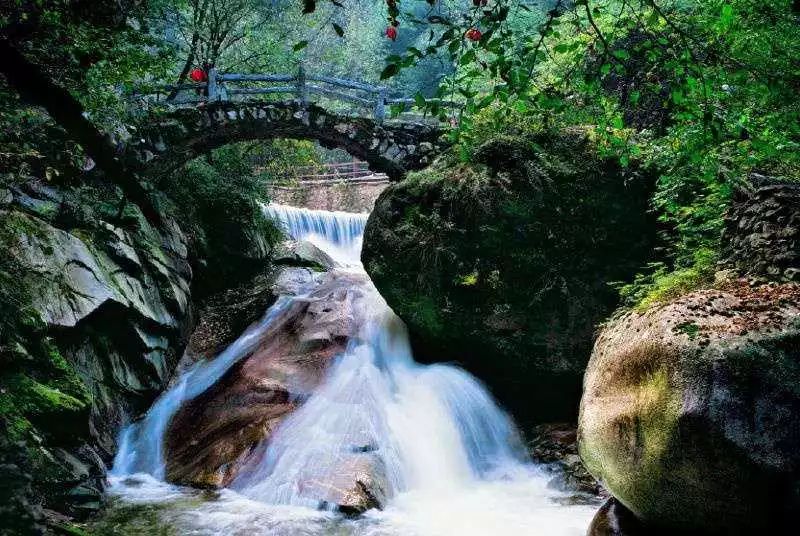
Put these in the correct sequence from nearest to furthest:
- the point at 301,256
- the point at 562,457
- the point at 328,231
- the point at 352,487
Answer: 1. the point at 352,487
2. the point at 562,457
3. the point at 301,256
4. the point at 328,231

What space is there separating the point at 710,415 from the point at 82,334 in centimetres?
672

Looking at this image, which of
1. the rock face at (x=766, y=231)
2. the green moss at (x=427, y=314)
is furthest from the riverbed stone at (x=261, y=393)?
the rock face at (x=766, y=231)

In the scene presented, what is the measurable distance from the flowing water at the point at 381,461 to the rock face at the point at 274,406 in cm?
14

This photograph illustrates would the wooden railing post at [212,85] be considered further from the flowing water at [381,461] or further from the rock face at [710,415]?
the rock face at [710,415]

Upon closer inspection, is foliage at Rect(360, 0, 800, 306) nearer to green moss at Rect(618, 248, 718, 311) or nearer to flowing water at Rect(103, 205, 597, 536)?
green moss at Rect(618, 248, 718, 311)

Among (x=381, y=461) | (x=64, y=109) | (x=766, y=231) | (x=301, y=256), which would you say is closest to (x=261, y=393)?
(x=381, y=461)

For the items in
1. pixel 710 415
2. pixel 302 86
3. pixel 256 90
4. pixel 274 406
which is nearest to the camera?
pixel 710 415

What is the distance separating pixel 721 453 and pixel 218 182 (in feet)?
37.7

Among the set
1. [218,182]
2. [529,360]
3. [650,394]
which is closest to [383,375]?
[529,360]

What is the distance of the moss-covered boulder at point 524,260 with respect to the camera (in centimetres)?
742

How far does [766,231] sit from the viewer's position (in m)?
4.46

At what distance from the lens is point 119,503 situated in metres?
5.80

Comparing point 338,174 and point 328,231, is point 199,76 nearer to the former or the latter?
point 328,231

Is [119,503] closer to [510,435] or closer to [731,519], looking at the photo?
[510,435]
